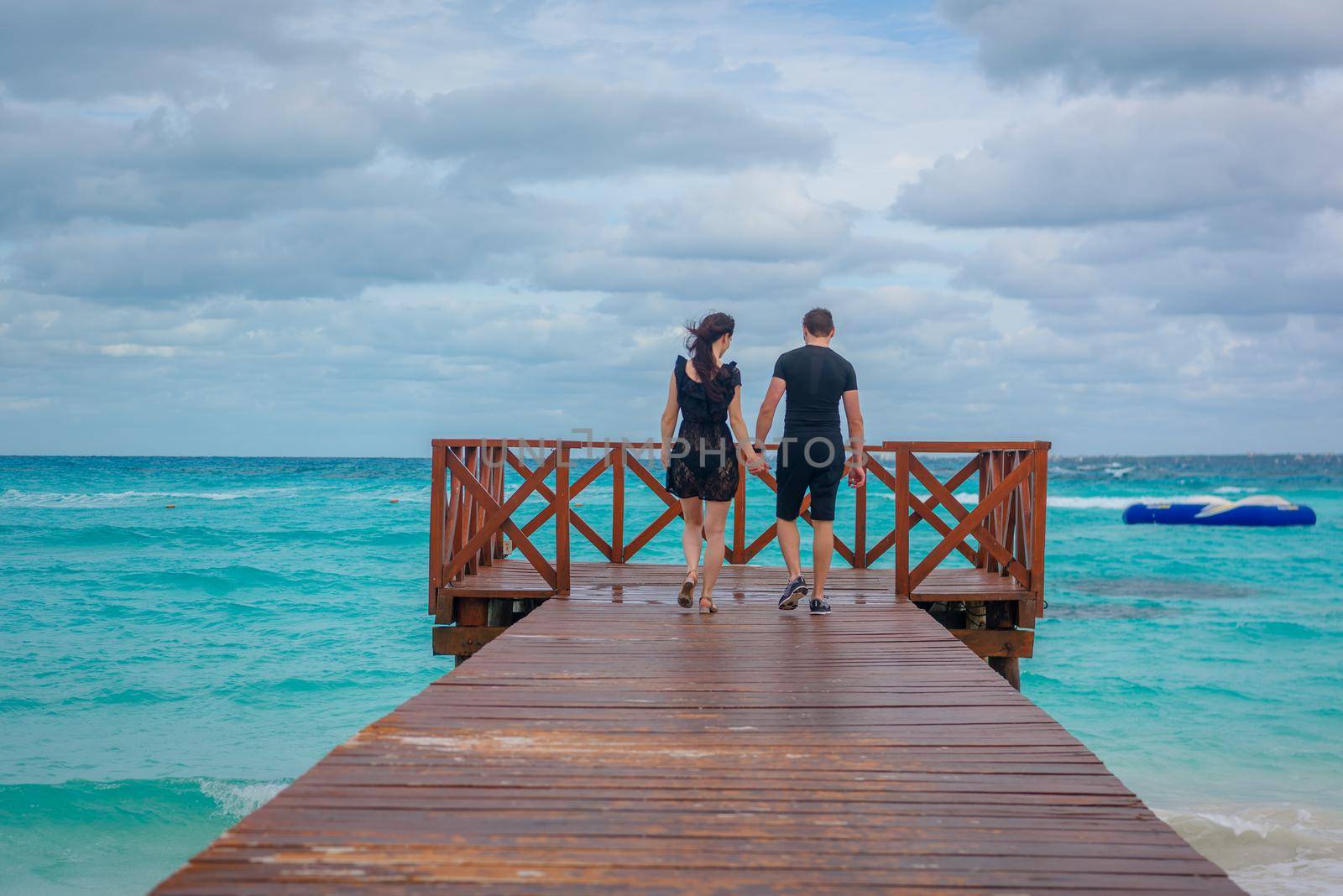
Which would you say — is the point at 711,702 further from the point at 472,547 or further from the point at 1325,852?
the point at 1325,852

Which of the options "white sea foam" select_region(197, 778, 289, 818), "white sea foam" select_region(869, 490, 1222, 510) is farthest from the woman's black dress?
"white sea foam" select_region(869, 490, 1222, 510)

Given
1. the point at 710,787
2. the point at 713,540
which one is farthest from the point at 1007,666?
the point at 710,787

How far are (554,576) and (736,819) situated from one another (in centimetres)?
500

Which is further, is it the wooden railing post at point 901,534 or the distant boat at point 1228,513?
the distant boat at point 1228,513

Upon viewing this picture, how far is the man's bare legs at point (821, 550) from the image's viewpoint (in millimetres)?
6898

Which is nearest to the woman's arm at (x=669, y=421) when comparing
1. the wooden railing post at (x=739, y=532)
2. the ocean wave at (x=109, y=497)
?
the wooden railing post at (x=739, y=532)

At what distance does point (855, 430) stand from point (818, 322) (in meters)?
0.74

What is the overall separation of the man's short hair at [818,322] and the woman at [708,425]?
51 centimetres

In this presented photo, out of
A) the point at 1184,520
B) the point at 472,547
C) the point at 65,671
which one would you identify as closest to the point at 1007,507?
the point at 472,547

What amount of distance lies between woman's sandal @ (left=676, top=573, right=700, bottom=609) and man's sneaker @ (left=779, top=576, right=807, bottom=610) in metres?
0.62

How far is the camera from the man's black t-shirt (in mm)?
6602

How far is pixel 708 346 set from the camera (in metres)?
6.54

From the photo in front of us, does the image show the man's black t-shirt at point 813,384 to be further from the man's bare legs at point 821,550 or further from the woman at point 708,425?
the man's bare legs at point 821,550

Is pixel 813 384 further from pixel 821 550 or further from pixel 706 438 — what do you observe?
pixel 821 550
